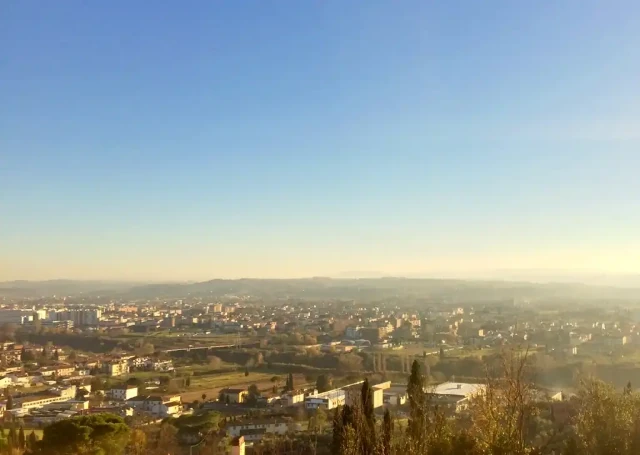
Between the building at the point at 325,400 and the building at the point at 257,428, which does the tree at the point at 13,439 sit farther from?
the building at the point at 325,400

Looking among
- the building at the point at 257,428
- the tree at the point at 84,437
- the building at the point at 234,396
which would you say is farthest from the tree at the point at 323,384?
the tree at the point at 84,437

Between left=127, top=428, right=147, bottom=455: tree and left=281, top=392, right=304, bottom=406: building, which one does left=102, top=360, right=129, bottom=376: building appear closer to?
left=281, top=392, right=304, bottom=406: building

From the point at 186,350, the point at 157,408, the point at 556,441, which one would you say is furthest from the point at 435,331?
the point at 556,441

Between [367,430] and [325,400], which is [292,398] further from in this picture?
[367,430]

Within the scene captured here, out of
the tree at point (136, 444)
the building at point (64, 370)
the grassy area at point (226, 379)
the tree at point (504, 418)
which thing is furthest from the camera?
the building at point (64, 370)

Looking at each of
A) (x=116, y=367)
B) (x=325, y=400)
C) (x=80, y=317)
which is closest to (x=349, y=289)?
(x=80, y=317)
